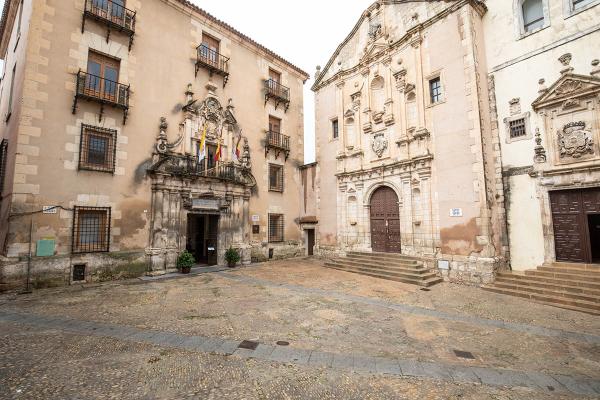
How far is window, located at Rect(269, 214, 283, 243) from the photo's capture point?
56.3 feet

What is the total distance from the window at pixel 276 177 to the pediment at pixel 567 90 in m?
12.7

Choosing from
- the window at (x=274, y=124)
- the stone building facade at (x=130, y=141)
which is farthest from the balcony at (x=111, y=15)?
the window at (x=274, y=124)

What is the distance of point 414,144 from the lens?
13.4 meters

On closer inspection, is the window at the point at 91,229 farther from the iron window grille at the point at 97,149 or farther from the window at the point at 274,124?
the window at the point at 274,124

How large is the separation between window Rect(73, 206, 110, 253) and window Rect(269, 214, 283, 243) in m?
8.48

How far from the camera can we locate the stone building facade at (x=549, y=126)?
9.48 m

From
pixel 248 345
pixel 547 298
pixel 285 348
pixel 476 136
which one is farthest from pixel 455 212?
pixel 248 345

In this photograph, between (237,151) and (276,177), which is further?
(276,177)

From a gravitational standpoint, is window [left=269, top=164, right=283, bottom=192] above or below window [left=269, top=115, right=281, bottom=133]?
below

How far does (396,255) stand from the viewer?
13422mm

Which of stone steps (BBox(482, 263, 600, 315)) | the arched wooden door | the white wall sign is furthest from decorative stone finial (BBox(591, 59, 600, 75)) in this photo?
the arched wooden door

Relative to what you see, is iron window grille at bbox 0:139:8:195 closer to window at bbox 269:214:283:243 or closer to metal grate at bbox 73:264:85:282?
metal grate at bbox 73:264:85:282

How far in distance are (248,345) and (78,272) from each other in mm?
8667

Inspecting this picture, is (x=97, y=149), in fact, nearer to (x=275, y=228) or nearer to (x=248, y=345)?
(x=275, y=228)
